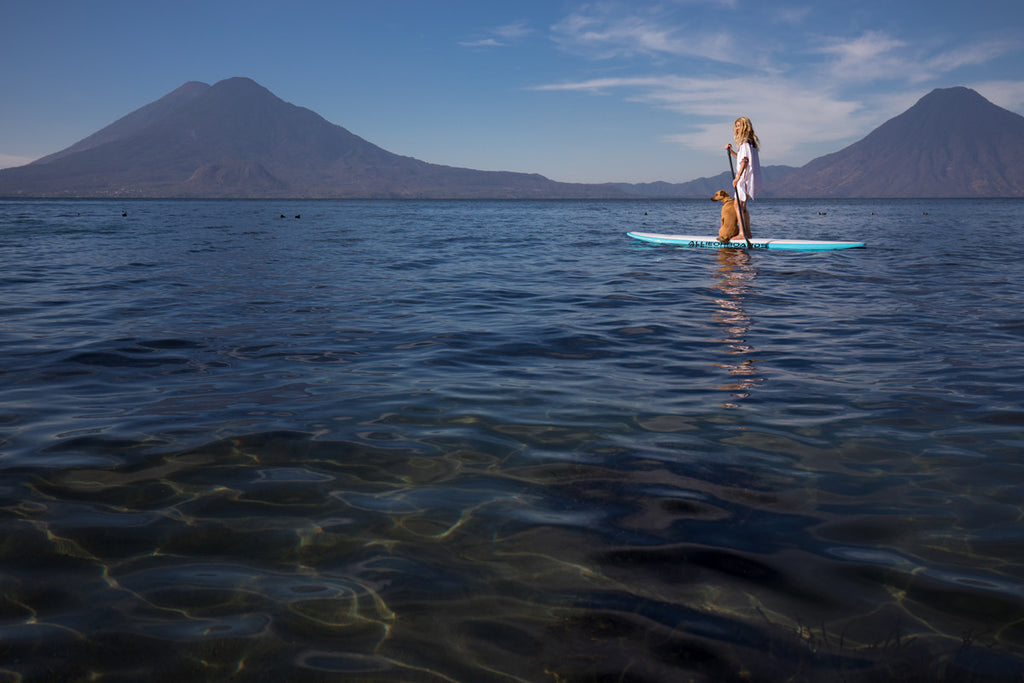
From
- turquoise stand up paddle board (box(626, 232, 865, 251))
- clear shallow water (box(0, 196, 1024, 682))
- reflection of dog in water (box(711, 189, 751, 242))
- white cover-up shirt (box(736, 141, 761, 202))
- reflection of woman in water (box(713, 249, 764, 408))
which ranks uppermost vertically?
white cover-up shirt (box(736, 141, 761, 202))

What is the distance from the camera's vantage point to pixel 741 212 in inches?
723

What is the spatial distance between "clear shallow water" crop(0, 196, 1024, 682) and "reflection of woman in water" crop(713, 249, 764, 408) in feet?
0.28

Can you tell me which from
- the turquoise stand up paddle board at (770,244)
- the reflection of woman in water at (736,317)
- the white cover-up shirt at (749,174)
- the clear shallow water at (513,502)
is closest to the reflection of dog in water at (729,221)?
the turquoise stand up paddle board at (770,244)

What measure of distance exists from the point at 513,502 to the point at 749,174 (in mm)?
15508

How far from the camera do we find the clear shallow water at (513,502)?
2.55m

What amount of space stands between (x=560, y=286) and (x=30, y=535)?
36.9 feet

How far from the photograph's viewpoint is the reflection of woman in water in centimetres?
631

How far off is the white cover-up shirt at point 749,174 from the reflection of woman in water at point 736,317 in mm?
1964

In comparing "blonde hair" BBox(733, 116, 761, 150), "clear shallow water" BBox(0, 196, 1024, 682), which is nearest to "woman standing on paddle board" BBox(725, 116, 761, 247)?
"blonde hair" BBox(733, 116, 761, 150)

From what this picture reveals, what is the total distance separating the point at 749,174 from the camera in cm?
1675

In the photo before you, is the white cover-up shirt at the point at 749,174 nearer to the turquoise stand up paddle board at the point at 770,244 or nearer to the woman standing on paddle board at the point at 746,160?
the woman standing on paddle board at the point at 746,160

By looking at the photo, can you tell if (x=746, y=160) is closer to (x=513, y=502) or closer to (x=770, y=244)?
(x=770, y=244)

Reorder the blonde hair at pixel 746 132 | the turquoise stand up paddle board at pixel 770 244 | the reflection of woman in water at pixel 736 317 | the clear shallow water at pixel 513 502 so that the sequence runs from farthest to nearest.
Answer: the turquoise stand up paddle board at pixel 770 244 → the blonde hair at pixel 746 132 → the reflection of woman in water at pixel 736 317 → the clear shallow water at pixel 513 502

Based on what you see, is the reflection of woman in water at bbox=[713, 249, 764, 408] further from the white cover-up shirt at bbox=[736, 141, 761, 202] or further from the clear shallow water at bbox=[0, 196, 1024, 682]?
the white cover-up shirt at bbox=[736, 141, 761, 202]
